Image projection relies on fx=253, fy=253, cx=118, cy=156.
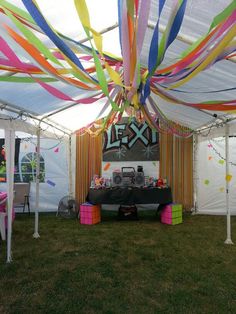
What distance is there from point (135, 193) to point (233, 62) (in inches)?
148

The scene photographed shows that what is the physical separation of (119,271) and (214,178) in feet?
14.5

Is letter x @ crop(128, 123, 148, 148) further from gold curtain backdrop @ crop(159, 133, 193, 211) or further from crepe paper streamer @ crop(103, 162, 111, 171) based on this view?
crepe paper streamer @ crop(103, 162, 111, 171)

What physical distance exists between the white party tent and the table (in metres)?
1.48

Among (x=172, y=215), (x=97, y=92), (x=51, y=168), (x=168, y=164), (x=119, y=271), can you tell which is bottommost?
(x=119, y=271)

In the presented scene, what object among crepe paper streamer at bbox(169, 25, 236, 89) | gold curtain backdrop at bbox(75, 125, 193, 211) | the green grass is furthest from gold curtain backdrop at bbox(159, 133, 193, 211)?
Result: crepe paper streamer at bbox(169, 25, 236, 89)

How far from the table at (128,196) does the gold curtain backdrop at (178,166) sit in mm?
1175

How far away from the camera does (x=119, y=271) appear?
10.4 ft

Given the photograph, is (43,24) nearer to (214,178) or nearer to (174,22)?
(174,22)

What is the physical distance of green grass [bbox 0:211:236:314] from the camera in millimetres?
2424

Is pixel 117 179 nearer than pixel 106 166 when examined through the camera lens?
Yes

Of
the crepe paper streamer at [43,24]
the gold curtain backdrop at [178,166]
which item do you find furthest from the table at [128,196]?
the crepe paper streamer at [43,24]

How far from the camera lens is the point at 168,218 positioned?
220 inches

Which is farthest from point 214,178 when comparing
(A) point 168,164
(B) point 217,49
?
(B) point 217,49

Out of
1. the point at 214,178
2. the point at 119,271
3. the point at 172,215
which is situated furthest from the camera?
the point at 214,178
